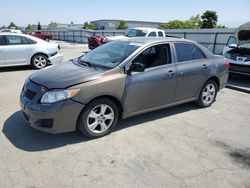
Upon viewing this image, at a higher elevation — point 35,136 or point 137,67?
point 137,67

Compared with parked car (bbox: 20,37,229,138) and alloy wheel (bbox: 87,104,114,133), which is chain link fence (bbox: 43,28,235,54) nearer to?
parked car (bbox: 20,37,229,138)

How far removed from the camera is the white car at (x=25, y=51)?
9391mm

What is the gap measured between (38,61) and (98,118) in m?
6.85

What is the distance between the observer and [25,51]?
9.74m

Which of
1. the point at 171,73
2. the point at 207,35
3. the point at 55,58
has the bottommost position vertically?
the point at 55,58

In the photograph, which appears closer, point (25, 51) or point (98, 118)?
point (98, 118)

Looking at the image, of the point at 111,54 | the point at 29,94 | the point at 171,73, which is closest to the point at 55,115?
the point at 29,94

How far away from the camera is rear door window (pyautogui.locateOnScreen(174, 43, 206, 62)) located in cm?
520

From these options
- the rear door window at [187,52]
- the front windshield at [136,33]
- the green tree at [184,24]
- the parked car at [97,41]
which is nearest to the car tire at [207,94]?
the rear door window at [187,52]

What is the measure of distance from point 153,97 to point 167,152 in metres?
1.20

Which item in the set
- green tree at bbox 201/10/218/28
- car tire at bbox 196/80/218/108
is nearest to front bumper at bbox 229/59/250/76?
car tire at bbox 196/80/218/108

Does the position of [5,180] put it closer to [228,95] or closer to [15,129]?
[15,129]

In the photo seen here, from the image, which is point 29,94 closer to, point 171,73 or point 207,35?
point 171,73

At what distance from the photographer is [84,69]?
14.4 feet
